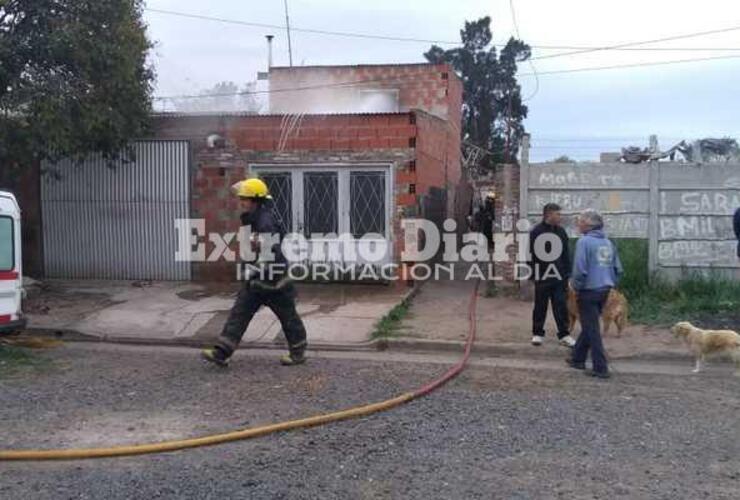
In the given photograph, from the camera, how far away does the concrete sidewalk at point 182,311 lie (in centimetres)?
928

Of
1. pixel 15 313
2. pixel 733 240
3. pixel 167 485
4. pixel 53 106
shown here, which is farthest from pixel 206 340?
pixel 733 240

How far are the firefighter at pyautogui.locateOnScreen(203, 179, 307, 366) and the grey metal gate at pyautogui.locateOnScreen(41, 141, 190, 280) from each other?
5221 millimetres

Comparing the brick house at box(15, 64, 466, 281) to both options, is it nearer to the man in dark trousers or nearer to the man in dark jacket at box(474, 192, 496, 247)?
the man in dark trousers

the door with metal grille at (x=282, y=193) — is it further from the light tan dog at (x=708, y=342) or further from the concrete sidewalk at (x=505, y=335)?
the light tan dog at (x=708, y=342)

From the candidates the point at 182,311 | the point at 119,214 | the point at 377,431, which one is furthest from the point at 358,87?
the point at 377,431

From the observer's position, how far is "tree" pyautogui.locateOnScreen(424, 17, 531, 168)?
Answer: 43656 millimetres

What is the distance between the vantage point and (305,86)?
21.7 m

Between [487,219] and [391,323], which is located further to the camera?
[487,219]

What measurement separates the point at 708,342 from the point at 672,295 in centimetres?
313

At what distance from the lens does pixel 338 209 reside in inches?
482

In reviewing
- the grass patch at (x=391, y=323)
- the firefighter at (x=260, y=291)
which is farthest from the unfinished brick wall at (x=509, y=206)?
the firefighter at (x=260, y=291)

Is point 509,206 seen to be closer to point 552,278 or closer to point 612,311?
point 612,311

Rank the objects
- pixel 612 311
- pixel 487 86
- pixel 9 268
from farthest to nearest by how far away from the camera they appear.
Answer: pixel 487 86
pixel 612 311
pixel 9 268

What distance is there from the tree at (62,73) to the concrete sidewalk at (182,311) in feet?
7.22
